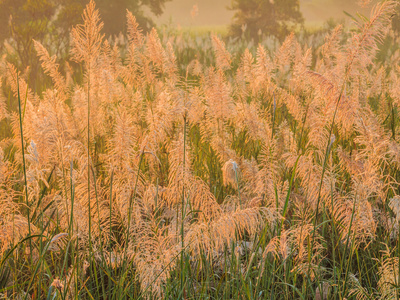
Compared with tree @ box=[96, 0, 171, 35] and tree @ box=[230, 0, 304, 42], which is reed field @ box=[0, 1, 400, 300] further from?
tree @ box=[230, 0, 304, 42]

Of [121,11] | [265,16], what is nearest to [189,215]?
[121,11]

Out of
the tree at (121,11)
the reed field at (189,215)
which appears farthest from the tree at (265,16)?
the reed field at (189,215)

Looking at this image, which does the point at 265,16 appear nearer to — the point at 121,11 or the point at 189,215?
the point at 121,11

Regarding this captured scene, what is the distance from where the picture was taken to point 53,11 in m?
7.64

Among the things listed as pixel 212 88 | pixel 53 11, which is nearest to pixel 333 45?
pixel 212 88

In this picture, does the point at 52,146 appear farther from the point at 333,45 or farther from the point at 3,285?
the point at 333,45

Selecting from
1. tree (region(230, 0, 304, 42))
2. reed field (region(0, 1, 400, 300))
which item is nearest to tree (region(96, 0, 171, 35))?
tree (region(230, 0, 304, 42))

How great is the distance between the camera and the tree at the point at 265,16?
43.0 feet

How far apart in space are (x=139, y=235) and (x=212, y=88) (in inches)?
36.6

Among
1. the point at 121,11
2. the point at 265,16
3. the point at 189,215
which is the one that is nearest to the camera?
the point at 189,215

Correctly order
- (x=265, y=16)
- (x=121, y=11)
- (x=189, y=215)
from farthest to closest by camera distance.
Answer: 1. (x=265, y=16)
2. (x=121, y=11)
3. (x=189, y=215)

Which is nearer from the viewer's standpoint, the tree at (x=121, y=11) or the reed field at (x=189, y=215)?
the reed field at (x=189, y=215)

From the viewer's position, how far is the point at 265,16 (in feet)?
45.6

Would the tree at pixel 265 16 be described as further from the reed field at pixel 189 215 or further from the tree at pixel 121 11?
the reed field at pixel 189 215
